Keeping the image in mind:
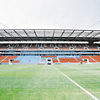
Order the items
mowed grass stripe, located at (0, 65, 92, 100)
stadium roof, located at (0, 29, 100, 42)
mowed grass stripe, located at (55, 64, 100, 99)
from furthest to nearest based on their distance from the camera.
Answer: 1. stadium roof, located at (0, 29, 100, 42)
2. mowed grass stripe, located at (55, 64, 100, 99)
3. mowed grass stripe, located at (0, 65, 92, 100)

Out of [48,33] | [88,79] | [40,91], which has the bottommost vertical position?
[40,91]

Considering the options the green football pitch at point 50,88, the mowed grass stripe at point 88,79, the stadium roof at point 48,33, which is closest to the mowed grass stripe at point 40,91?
the green football pitch at point 50,88

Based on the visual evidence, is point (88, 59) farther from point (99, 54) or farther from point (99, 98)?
point (99, 98)

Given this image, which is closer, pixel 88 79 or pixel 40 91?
pixel 40 91

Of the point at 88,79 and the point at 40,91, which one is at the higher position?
the point at 88,79

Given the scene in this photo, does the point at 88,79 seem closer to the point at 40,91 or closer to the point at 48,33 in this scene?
A: the point at 40,91

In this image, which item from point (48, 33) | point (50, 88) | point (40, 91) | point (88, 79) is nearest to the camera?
point (40, 91)

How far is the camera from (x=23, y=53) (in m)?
47.1

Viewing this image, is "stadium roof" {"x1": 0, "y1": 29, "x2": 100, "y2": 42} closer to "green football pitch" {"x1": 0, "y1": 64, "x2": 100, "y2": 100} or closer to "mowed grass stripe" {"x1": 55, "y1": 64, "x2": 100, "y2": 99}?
"mowed grass stripe" {"x1": 55, "y1": 64, "x2": 100, "y2": 99}

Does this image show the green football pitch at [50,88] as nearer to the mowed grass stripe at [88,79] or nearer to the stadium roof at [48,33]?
the mowed grass stripe at [88,79]

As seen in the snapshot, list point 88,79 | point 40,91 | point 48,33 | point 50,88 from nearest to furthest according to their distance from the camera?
1. point 40,91
2. point 50,88
3. point 88,79
4. point 48,33

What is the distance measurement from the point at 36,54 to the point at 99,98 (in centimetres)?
4436

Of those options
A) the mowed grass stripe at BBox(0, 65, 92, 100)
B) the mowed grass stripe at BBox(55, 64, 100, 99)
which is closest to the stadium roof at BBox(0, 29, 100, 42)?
the mowed grass stripe at BBox(55, 64, 100, 99)

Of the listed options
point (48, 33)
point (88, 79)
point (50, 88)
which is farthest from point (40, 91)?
point (48, 33)
